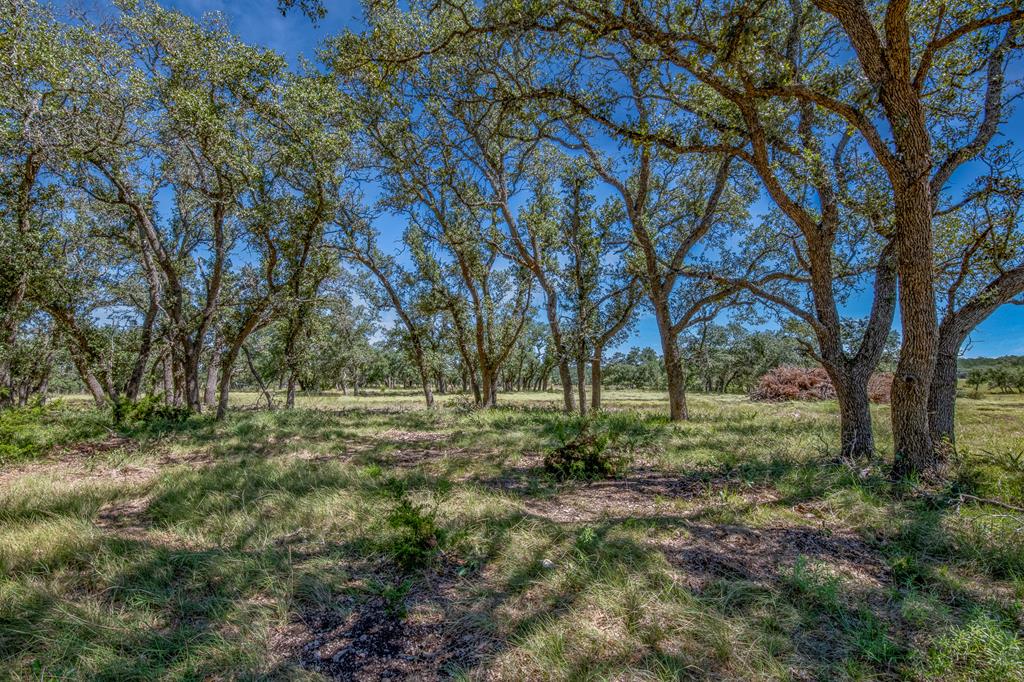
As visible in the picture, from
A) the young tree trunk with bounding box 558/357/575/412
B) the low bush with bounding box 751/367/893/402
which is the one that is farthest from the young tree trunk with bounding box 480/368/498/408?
the low bush with bounding box 751/367/893/402

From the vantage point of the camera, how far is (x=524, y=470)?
19.6ft

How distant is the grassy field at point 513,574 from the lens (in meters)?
2.26

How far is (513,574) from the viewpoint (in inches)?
123

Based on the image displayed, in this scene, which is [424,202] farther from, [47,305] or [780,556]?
[780,556]

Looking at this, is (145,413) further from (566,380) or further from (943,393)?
(943,393)

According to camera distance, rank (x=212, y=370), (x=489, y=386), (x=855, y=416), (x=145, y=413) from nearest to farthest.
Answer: (x=855, y=416), (x=145, y=413), (x=212, y=370), (x=489, y=386)

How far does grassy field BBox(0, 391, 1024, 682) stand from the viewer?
226 cm

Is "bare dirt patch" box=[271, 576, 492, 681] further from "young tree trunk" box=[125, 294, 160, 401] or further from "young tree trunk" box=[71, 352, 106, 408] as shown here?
"young tree trunk" box=[71, 352, 106, 408]

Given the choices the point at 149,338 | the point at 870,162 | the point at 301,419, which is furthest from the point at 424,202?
the point at 870,162

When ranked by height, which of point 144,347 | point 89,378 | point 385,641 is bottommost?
point 385,641

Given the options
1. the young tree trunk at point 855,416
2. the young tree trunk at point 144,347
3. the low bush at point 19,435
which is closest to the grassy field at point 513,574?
the young tree trunk at point 855,416

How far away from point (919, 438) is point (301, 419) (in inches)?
487

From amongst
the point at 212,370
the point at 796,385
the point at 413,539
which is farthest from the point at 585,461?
the point at 796,385

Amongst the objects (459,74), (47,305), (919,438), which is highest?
(459,74)
